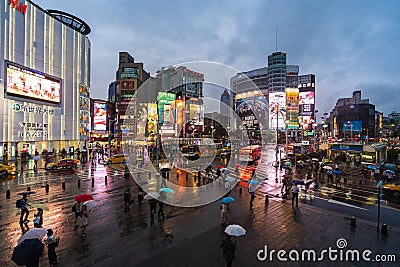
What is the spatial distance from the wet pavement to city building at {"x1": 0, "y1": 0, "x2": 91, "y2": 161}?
83.5 ft

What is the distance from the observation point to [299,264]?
775 cm

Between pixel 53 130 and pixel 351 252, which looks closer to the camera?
pixel 351 252

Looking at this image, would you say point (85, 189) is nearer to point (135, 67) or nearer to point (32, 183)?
point (32, 183)

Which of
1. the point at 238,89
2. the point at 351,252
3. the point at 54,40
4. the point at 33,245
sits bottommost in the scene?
the point at 351,252

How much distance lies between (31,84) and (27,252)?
40607 millimetres

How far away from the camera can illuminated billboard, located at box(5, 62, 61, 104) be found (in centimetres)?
3206

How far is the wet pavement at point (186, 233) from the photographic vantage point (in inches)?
308

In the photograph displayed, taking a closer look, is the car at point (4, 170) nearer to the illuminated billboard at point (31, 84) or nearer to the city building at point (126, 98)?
the illuminated billboard at point (31, 84)

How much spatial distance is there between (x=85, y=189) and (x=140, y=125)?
6542 cm

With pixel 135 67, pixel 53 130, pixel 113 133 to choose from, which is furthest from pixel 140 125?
pixel 53 130

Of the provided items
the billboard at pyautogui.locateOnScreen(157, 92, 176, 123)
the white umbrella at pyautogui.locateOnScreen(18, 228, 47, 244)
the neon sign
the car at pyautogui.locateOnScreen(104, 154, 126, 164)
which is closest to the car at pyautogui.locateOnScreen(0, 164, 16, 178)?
the car at pyautogui.locateOnScreen(104, 154, 126, 164)

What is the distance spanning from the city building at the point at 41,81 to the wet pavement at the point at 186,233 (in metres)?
25.5

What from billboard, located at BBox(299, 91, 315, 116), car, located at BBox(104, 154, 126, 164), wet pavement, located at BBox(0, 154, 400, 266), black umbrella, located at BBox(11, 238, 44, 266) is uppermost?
billboard, located at BBox(299, 91, 315, 116)

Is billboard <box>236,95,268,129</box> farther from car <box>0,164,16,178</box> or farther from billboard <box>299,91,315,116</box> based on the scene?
car <box>0,164,16,178</box>
